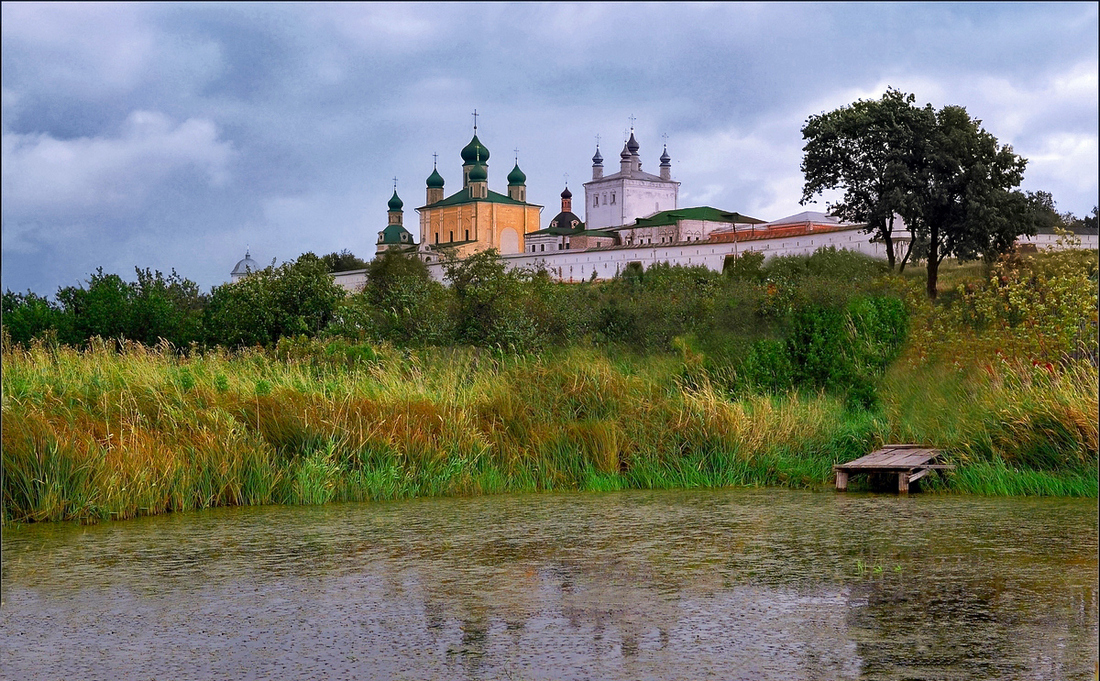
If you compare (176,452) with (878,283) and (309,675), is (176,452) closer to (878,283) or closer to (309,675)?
(309,675)

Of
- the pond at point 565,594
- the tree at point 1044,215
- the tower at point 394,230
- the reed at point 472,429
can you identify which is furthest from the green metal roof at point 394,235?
the pond at point 565,594

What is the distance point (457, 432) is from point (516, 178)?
89135mm

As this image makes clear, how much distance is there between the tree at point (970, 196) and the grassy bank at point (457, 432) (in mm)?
26896

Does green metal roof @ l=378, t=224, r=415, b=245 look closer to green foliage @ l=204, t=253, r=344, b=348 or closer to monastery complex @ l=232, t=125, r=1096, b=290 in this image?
monastery complex @ l=232, t=125, r=1096, b=290

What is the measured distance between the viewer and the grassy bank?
9250 mm

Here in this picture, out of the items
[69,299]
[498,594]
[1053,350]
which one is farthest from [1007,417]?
[69,299]

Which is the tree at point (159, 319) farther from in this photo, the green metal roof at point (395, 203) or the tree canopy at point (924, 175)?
the green metal roof at point (395, 203)

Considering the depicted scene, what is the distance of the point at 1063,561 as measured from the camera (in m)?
6.72

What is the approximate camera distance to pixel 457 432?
1078cm

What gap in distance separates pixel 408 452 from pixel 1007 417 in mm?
5234

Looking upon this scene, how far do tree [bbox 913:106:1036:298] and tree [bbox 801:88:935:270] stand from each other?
1.83 feet

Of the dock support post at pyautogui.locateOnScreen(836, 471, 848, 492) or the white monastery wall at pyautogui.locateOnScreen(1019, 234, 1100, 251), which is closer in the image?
the dock support post at pyautogui.locateOnScreen(836, 471, 848, 492)

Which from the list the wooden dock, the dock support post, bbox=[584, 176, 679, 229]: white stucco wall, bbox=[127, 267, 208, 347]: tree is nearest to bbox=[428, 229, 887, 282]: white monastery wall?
bbox=[127, 267, 208, 347]: tree

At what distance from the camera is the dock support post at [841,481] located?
10.2 m
